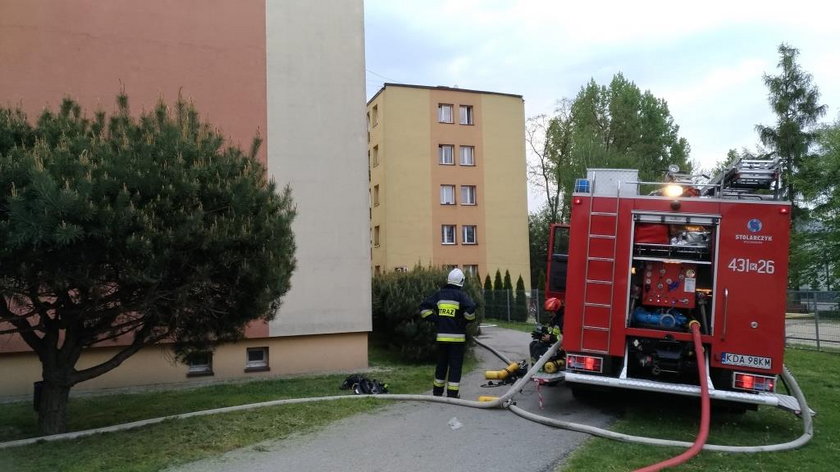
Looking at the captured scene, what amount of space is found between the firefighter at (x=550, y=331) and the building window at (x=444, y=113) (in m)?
26.9

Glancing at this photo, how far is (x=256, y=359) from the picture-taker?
12125mm

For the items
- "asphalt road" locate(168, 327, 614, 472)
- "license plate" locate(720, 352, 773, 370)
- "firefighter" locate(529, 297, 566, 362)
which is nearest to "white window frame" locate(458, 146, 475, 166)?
"firefighter" locate(529, 297, 566, 362)

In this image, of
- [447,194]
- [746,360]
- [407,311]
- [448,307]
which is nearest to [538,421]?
[448,307]

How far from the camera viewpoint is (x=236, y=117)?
1205 centimetres

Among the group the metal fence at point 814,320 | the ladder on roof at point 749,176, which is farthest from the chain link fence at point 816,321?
the ladder on roof at point 749,176

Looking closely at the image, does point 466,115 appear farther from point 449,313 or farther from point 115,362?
point 115,362

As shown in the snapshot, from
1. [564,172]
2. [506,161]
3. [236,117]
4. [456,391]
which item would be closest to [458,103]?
[506,161]

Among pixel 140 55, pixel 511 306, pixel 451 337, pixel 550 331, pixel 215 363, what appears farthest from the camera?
pixel 511 306

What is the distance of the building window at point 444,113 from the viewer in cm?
3594

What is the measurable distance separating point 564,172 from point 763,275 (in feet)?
→ 115

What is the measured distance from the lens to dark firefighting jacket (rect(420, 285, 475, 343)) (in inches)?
343

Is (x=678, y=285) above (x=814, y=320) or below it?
above

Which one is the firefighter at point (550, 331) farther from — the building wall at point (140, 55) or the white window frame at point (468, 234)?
the white window frame at point (468, 234)

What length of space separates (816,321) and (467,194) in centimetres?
2187
